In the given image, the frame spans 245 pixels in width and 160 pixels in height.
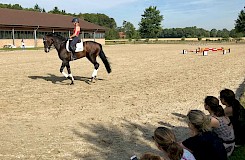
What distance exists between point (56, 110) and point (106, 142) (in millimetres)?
2884

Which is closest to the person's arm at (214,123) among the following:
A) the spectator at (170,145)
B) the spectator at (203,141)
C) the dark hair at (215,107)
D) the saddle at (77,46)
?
the dark hair at (215,107)

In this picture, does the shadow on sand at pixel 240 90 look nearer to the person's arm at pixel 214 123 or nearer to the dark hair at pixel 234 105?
the dark hair at pixel 234 105

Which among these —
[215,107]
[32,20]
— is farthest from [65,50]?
[32,20]

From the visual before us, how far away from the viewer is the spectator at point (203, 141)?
3957 millimetres

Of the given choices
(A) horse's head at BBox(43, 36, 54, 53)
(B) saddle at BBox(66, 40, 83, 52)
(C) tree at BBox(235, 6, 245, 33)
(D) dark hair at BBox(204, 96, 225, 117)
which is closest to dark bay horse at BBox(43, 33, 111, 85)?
(A) horse's head at BBox(43, 36, 54, 53)

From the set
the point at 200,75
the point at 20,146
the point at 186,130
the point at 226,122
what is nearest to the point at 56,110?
the point at 20,146

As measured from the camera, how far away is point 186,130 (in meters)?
6.56

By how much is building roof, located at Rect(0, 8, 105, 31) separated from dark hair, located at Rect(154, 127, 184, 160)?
47719 millimetres

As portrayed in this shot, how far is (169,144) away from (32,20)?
55.5 m

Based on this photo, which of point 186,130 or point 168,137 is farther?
point 186,130

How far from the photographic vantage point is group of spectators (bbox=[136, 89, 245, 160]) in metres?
3.26

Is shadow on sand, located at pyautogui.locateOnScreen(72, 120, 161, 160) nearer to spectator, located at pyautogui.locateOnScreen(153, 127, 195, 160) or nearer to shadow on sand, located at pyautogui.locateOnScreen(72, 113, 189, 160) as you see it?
shadow on sand, located at pyautogui.locateOnScreen(72, 113, 189, 160)

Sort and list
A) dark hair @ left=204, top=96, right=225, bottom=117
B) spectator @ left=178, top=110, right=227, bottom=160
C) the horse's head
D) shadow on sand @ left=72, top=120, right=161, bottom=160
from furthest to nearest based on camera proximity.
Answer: the horse's head < shadow on sand @ left=72, top=120, right=161, bottom=160 < dark hair @ left=204, top=96, right=225, bottom=117 < spectator @ left=178, top=110, right=227, bottom=160

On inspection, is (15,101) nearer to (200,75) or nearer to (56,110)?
(56,110)
